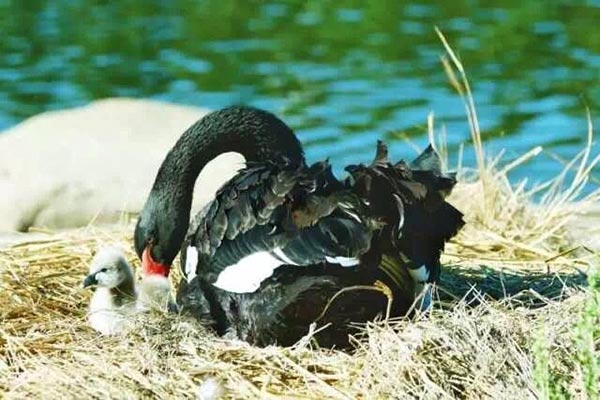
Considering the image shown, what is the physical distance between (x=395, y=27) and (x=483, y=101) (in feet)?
7.09

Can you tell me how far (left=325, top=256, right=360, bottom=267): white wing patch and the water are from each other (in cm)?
441

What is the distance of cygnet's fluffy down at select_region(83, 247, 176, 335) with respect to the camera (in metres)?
4.64

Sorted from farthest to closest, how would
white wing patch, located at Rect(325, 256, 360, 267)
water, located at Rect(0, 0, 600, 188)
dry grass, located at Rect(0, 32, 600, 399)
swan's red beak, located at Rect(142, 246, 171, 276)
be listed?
water, located at Rect(0, 0, 600, 188)
swan's red beak, located at Rect(142, 246, 171, 276)
white wing patch, located at Rect(325, 256, 360, 267)
dry grass, located at Rect(0, 32, 600, 399)

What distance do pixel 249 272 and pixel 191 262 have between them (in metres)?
0.44

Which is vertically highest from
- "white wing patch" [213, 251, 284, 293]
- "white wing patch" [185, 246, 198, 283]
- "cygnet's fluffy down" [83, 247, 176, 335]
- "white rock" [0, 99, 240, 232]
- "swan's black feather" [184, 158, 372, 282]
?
"swan's black feather" [184, 158, 372, 282]

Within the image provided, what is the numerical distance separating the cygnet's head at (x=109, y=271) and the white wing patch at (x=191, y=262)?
0.20 meters

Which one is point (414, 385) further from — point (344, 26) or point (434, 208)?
point (344, 26)

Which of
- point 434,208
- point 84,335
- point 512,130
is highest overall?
point 434,208

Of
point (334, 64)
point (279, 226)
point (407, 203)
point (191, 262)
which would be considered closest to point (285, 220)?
point (279, 226)

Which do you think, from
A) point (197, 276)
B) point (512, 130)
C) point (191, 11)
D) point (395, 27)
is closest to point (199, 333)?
point (197, 276)

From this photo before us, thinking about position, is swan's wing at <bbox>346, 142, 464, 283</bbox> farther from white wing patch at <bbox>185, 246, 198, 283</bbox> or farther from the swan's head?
the swan's head

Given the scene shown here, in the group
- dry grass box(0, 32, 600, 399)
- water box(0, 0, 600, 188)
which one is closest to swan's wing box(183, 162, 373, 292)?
dry grass box(0, 32, 600, 399)

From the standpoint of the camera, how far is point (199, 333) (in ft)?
14.6

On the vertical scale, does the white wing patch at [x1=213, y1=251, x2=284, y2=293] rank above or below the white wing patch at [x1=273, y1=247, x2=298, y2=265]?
below
